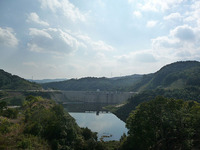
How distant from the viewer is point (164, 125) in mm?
18797

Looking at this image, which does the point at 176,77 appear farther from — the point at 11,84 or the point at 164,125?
the point at 11,84

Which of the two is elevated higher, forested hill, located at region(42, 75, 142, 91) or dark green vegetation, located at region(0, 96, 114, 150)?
forested hill, located at region(42, 75, 142, 91)

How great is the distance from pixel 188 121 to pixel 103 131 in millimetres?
28352

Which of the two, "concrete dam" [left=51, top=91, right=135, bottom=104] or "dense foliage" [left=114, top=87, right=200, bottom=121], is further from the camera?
"concrete dam" [left=51, top=91, right=135, bottom=104]

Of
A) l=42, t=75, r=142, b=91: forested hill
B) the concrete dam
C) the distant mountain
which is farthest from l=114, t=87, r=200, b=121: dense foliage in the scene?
l=42, t=75, r=142, b=91: forested hill

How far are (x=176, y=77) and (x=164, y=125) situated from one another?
9241 cm

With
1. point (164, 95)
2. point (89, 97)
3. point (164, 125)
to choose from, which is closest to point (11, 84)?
point (89, 97)

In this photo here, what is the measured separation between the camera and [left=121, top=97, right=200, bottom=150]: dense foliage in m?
18.6

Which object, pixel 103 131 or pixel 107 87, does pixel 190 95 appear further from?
pixel 107 87

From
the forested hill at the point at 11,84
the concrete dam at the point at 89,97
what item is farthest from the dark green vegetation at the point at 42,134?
the concrete dam at the point at 89,97

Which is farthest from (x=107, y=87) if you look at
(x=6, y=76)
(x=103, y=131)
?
(x=103, y=131)

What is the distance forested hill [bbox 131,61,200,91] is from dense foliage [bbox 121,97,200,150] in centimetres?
6693

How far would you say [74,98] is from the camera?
11769 cm

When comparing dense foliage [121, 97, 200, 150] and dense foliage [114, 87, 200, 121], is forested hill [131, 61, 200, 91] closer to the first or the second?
dense foliage [114, 87, 200, 121]
